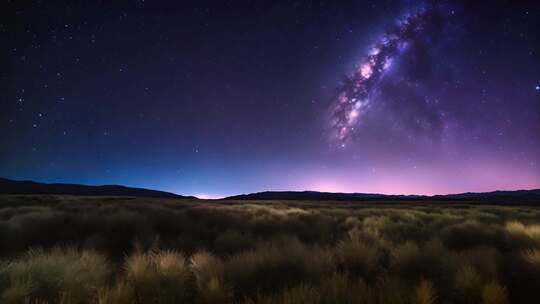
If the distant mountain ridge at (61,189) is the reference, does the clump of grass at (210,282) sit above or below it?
below

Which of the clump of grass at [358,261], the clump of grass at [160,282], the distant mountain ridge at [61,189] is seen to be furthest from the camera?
the distant mountain ridge at [61,189]

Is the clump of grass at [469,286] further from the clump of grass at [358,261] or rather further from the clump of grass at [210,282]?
the clump of grass at [210,282]

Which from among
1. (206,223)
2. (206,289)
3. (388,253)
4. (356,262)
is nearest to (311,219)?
(206,223)

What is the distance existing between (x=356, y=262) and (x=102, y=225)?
8.15 metres

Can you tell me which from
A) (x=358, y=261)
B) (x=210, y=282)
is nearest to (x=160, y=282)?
(x=210, y=282)

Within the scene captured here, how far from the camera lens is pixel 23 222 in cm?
855

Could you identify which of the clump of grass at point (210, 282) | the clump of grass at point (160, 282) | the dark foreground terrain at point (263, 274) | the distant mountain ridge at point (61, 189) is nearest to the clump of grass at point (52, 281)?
the dark foreground terrain at point (263, 274)

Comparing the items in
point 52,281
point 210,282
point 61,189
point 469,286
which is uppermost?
point 61,189

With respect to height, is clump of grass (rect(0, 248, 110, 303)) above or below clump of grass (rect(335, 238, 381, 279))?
above

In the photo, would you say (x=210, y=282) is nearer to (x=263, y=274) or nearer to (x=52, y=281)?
(x=263, y=274)

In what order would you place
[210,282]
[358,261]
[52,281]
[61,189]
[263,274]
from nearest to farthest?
[52,281] → [210,282] → [263,274] → [358,261] → [61,189]

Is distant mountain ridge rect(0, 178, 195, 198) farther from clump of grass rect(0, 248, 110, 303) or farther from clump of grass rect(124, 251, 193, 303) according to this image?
clump of grass rect(124, 251, 193, 303)

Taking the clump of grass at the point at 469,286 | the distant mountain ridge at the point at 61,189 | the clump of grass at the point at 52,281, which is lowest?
the clump of grass at the point at 469,286

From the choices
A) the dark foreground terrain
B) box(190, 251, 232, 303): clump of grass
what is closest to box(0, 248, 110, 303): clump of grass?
the dark foreground terrain
